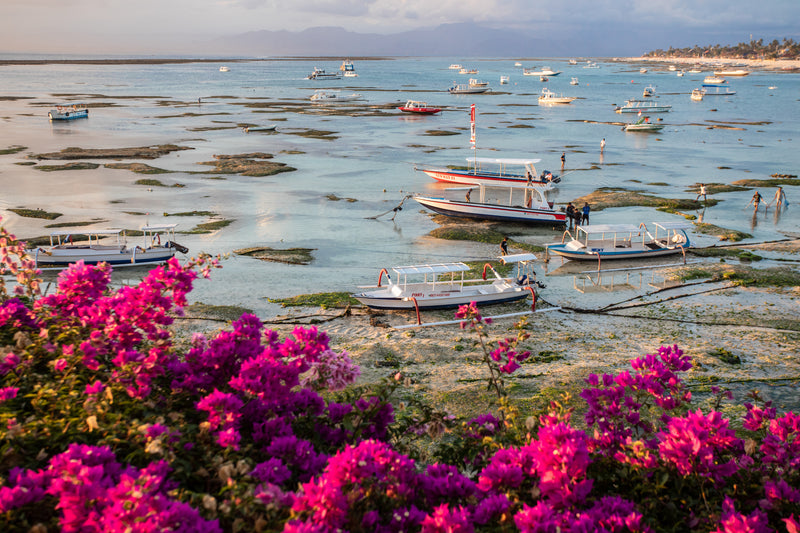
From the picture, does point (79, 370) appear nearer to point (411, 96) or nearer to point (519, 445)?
point (519, 445)

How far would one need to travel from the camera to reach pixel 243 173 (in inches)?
1766

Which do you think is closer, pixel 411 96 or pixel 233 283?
pixel 233 283

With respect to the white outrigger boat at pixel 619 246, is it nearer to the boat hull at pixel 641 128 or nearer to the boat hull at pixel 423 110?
the boat hull at pixel 641 128

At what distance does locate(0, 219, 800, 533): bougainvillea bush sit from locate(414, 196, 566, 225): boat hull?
26499mm

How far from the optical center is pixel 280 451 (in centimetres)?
423

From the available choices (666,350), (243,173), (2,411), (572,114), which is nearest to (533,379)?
(666,350)

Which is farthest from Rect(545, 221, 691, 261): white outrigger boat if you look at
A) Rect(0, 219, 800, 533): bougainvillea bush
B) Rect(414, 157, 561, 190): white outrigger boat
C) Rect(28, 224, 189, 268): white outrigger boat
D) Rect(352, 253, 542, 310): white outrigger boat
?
Rect(0, 219, 800, 533): bougainvillea bush

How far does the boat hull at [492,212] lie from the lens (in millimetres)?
31703

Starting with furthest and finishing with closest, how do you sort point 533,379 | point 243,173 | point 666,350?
point 243,173 < point 533,379 < point 666,350

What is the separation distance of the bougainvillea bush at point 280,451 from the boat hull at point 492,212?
86.9 feet

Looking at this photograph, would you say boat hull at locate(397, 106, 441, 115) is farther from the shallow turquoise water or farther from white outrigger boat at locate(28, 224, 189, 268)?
white outrigger boat at locate(28, 224, 189, 268)

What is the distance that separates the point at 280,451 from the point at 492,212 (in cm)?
2887

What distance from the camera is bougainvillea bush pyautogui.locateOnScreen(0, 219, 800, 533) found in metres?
3.48

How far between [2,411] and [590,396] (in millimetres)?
4728
